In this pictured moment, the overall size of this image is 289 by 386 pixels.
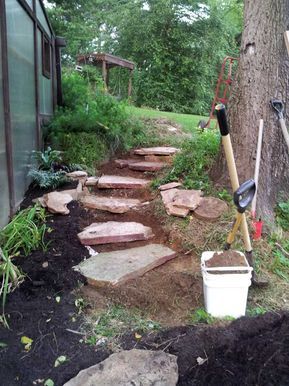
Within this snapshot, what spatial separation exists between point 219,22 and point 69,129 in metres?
11.5

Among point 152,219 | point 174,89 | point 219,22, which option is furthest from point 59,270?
point 219,22

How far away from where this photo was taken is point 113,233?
2885mm

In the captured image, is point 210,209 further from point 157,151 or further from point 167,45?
point 167,45

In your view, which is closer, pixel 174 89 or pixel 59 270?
pixel 59 270

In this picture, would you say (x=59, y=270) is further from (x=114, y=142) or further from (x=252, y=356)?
(x=114, y=142)

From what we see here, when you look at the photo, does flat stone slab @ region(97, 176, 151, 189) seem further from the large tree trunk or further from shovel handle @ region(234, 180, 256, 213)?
shovel handle @ region(234, 180, 256, 213)

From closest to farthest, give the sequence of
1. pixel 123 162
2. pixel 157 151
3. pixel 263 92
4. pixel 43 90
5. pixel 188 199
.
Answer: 1. pixel 263 92
2. pixel 188 199
3. pixel 123 162
4. pixel 157 151
5. pixel 43 90

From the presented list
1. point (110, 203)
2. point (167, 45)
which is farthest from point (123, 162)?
point (167, 45)

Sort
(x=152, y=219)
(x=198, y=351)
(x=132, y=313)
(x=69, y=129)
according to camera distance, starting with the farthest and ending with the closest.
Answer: (x=69, y=129) < (x=152, y=219) < (x=132, y=313) < (x=198, y=351)

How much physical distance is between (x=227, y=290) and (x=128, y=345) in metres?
0.60

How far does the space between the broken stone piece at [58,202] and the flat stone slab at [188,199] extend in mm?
1005

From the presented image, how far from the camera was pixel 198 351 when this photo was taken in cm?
163

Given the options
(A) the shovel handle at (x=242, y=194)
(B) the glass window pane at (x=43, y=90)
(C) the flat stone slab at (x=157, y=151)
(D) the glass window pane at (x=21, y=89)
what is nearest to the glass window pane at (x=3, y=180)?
(D) the glass window pane at (x=21, y=89)

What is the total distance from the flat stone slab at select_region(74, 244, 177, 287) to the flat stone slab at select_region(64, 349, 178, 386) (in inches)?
26.5
